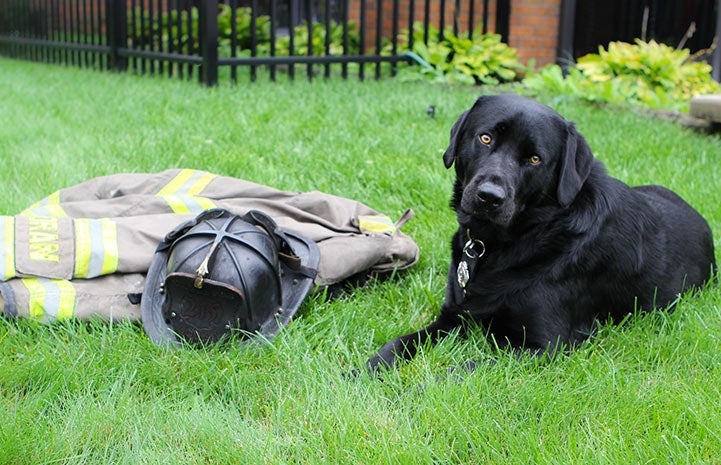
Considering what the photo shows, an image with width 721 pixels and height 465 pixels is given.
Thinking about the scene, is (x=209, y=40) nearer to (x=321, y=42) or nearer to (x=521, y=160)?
(x=321, y=42)

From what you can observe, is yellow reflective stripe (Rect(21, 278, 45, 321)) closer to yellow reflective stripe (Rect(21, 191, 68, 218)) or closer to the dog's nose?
yellow reflective stripe (Rect(21, 191, 68, 218))

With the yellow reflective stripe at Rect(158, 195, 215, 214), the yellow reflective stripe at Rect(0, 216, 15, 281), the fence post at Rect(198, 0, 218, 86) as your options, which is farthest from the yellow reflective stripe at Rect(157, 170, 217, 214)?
the fence post at Rect(198, 0, 218, 86)

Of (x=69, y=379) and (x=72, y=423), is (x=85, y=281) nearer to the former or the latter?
(x=69, y=379)

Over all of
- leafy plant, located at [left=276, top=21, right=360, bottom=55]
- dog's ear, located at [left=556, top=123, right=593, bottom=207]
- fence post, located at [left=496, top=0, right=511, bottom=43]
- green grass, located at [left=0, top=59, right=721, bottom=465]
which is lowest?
green grass, located at [left=0, top=59, right=721, bottom=465]

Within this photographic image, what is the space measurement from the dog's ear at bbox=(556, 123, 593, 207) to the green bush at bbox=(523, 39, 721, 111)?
14.5ft

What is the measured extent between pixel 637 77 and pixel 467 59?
1.80 metres

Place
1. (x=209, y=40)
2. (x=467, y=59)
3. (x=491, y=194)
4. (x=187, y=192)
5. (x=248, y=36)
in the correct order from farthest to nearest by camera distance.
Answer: (x=248, y=36), (x=467, y=59), (x=209, y=40), (x=187, y=192), (x=491, y=194)

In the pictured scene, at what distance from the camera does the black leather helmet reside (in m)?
2.53

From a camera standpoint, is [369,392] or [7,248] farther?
[7,248]

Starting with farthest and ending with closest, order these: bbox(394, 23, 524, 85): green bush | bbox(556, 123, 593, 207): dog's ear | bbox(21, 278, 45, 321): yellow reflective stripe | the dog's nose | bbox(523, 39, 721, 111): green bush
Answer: bbox(394, 23, 524, 85): green bush, bbox(523, 39, 721, 111): green bush, bbox(21, 278, 45, 321): yellow reflective stripe, bbox(556, 123, 593, 207): dog's ear, the dog's nose

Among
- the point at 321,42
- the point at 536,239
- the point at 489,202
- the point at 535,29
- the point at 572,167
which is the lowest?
the point at 536,239

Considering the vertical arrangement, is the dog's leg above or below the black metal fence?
below

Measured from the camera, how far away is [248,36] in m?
10.6

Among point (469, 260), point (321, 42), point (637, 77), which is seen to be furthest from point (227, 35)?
point (469, 260)
